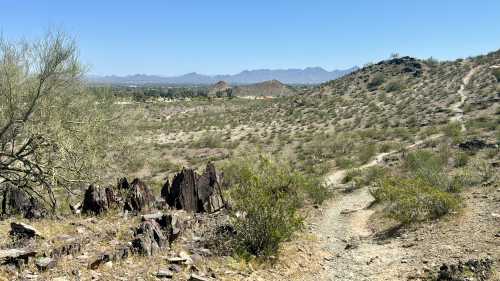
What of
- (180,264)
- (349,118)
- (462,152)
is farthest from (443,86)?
(180,264)

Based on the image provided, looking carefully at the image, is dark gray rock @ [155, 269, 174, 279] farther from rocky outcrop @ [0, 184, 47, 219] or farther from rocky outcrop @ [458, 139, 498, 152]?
rocky outcrop @ [458, 139, 498, 152]

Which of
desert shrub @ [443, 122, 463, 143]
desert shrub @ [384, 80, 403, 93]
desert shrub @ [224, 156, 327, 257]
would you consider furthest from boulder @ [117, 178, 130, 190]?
desert shrub @ [384, 80, 403, 93]

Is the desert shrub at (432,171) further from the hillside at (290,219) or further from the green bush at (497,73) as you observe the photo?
the green bush at (497,73)

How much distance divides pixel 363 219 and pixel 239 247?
5600 mm

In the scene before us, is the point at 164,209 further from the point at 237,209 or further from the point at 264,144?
the point at 264,144

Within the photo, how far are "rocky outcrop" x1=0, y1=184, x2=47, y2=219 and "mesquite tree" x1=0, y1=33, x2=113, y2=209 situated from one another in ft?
0.61

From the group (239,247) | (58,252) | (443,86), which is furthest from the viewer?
(443,86)

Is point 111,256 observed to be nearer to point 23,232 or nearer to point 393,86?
point 23,232

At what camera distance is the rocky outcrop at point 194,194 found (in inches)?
468

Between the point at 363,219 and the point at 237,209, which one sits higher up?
the point at 237,209

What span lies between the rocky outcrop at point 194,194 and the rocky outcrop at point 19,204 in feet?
10.5

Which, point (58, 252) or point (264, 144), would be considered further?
point (264, 144)

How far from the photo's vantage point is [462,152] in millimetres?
19984

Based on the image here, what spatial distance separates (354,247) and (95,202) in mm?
6405
